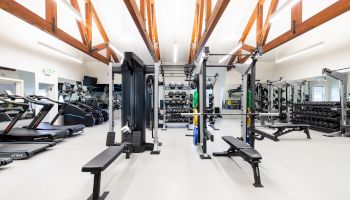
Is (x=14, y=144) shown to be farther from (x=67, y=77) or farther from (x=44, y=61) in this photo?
(x=67, y=77)

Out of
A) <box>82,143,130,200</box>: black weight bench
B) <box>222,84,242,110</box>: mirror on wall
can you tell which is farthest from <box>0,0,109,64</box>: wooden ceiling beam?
<box>222,84,242,110</box>: mirror on wall

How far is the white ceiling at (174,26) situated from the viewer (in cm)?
652

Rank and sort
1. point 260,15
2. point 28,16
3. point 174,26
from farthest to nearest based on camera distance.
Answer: point 174,26 < point 260,15 < point 28,16

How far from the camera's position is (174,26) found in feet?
27.4

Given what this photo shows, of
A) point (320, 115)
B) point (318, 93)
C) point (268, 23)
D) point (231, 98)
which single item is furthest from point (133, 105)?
point (318, 93)

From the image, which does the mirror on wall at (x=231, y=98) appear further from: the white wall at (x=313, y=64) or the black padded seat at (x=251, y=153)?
the black padded seat at (x=251, y=153)

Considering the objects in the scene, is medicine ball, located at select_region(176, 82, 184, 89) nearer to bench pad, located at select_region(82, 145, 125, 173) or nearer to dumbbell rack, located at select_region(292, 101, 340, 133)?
dumbbell rack, located at select_region(292, 101, 340, 133)

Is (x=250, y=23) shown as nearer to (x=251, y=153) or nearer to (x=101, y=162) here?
(x=251, y=153)

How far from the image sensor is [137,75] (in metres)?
4.36

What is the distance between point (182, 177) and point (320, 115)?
6.94m

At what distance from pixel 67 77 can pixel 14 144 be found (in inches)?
237

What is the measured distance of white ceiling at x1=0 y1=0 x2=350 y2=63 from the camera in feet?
21.4

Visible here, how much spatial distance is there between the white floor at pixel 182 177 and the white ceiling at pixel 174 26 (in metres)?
4.51

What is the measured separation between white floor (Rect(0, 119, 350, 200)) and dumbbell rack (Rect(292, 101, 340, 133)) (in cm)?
291
